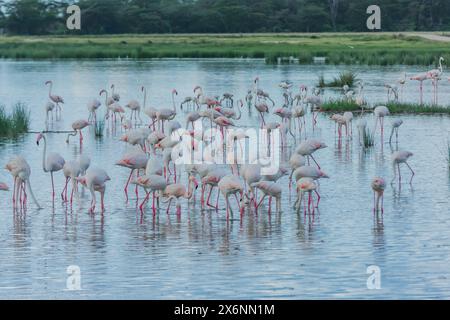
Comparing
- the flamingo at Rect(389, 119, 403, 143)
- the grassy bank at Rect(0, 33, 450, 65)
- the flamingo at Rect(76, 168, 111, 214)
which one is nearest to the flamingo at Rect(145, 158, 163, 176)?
the flamingo at Rect(76, 168, 111, 214)

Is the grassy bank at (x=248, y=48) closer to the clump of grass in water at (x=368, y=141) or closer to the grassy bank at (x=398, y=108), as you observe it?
the grassy bank at (x=398, y=108)

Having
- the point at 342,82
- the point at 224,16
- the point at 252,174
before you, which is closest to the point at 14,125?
the point at 252,174

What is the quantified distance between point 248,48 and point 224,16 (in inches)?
904

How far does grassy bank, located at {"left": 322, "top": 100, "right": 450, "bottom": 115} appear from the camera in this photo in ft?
83.1

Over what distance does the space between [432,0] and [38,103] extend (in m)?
50.9

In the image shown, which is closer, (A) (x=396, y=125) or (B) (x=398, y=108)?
(A) (x=396, y=125)

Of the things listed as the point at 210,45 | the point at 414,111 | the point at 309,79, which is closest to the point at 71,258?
the point at 414,111

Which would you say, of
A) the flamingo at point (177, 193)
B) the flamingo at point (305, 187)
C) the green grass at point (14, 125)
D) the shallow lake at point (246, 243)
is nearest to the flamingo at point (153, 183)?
the flamingo at point (177, 193)

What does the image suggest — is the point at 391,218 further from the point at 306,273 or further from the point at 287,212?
the point at 306,273

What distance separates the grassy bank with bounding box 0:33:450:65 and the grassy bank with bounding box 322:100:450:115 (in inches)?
788

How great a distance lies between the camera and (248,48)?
211ft

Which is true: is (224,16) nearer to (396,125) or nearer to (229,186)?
(396,125)

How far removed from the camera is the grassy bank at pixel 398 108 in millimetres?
25328

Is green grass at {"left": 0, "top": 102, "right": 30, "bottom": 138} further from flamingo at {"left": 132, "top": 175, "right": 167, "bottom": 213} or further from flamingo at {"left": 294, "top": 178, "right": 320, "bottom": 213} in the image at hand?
flamingo at {"left": 294, "top": 178, "right": 320, "bottom": 213}
